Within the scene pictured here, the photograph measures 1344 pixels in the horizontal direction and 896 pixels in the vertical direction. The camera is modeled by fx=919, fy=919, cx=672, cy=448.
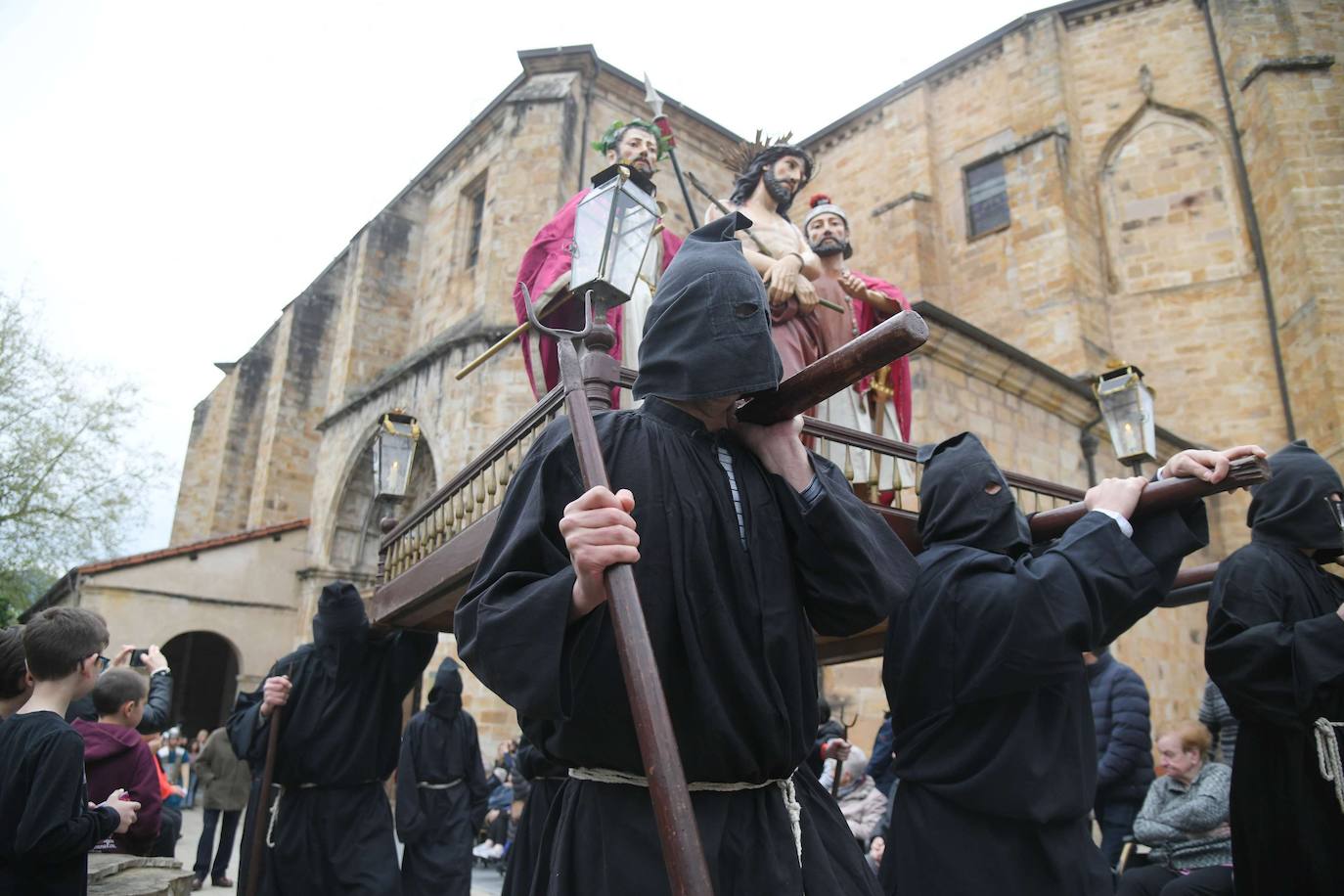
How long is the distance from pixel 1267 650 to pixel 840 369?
2.11 metres

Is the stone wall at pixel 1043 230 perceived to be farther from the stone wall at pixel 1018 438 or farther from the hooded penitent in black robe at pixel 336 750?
the hooded penitent in black robe at pixel 336 750

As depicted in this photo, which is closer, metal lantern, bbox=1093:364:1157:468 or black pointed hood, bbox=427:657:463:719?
metal lantern, bbox=1093:364:1157:468

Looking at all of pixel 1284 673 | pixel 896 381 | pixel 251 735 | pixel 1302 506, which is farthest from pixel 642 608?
pixel 896 381

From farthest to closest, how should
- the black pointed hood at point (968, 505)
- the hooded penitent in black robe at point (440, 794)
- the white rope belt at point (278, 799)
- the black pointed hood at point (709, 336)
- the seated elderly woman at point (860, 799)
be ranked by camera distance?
the hooded penitent in black robe at point (440, 794) → the seated elderly woman at point (860, 799) → the white rope belt at point (278, 799) → the black pointed hood at point (968, 505) → the black pointed hood at point (709, 336)

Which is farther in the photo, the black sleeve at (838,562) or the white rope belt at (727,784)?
the black sleeve at (838,562)

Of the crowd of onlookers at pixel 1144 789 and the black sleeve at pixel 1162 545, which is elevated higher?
the black sleeve at pixel 1162 545

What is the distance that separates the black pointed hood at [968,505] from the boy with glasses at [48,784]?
9.70 feet

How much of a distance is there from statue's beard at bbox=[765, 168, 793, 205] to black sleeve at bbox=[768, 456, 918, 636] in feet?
14.8

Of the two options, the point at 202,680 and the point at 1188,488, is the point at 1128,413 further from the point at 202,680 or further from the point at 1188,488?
the point at 202,680

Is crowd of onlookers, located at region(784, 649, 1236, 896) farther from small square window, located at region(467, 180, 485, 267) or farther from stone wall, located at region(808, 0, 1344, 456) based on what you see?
small square window, located at region(467, 180, 485, 267)

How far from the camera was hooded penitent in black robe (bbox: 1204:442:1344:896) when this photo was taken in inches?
115

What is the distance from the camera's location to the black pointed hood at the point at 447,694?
720 cm

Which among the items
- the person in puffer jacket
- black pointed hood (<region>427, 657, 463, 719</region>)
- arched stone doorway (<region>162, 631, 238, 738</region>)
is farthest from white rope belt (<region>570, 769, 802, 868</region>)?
arched stone doorway (<region>162, 631, 238, 738</region>)

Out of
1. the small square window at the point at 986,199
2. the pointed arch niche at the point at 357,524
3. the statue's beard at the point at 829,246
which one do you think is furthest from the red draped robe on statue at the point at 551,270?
the small square window at the point at 986,199
